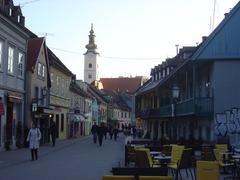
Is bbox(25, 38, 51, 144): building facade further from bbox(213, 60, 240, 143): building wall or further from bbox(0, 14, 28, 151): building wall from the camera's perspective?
bbox(213, 60, 240, 143): building wall

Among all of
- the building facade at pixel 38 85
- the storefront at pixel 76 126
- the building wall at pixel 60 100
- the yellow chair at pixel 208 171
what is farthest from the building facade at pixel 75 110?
the yellow chair at pixel 208 171

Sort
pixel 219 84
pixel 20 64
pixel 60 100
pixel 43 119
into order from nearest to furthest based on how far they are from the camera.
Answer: pixel 219 84
pixel 20 64
pixel 43 119
pixel 60 100

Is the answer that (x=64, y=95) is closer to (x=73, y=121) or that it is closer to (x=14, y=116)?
(x=73, y=121)

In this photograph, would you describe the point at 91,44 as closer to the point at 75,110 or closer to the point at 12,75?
the point at 75,110

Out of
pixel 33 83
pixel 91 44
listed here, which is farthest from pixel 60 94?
pixel 91 44

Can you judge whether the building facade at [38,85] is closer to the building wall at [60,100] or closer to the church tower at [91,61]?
the building wall at [60,100]

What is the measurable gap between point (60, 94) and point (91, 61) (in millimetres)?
96358

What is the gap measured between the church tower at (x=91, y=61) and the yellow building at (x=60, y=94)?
283 feet

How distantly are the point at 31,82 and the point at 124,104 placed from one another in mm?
112681

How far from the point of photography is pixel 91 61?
152750mm

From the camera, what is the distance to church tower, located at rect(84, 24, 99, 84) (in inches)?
5876

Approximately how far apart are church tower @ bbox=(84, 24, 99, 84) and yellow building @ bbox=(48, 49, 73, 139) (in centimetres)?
8621

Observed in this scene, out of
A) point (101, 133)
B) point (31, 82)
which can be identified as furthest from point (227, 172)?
point (101, 133)

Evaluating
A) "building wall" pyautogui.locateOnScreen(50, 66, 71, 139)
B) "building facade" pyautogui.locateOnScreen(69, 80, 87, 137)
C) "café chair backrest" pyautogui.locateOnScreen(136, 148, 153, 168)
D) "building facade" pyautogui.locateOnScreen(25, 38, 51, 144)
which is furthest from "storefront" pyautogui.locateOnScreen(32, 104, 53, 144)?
"café chair backrest" pyautogui.locateOnScreen(136, 148, 153, 168)
